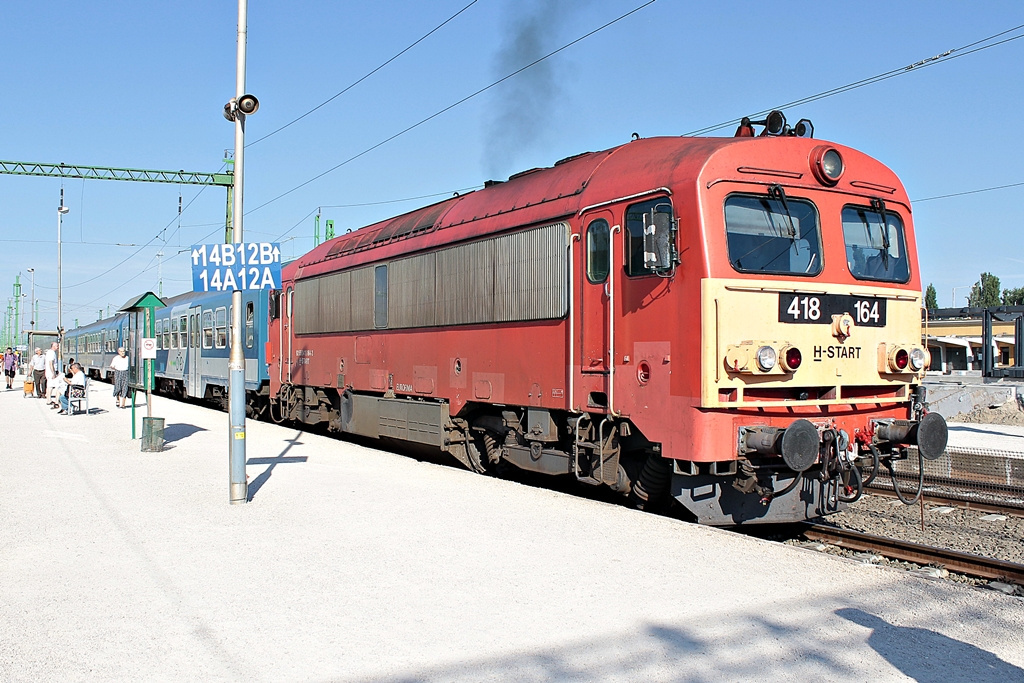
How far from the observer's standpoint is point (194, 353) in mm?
26125

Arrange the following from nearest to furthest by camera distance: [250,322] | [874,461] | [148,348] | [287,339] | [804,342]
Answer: [804,342] → [874,461] → [148,348] → [287,339] → [250,322]

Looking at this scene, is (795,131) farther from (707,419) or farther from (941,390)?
(941,390)

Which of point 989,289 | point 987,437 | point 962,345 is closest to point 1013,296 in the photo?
point 989,289

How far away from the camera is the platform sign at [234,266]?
31.5ft

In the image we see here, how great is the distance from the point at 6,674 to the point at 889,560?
22.5 feet

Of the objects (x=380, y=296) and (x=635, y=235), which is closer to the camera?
(x=635, y=235)

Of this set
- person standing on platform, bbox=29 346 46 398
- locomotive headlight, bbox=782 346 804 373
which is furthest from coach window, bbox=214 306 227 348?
locomotive headlight, bbox=782 346 804 373

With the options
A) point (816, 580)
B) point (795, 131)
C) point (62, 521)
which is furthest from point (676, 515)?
point (62, 521)

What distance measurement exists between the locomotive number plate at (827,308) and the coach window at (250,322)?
15035 mm

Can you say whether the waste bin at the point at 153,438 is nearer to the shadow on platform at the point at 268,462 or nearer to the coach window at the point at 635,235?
the shadow on platform at the point at 268,462

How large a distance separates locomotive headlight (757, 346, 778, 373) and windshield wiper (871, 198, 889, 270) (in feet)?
6.79

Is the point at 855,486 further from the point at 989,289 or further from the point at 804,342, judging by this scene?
the point at 989,289

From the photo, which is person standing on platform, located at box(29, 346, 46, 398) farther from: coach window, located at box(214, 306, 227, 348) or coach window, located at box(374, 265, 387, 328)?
coach window, located at box(374, 265, 387, 328)

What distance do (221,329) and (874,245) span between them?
18.7m
